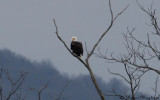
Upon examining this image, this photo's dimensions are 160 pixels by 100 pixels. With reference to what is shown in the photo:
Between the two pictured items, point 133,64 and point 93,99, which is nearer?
point 133,64

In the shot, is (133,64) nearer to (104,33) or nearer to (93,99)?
(104,33)

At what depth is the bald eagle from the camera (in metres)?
15.5

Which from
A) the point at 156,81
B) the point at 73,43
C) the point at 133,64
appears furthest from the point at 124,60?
the point at 73,43

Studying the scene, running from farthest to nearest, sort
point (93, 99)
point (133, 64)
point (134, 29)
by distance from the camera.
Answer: point (93, 99) < point (134, 29) < point (133, 64)

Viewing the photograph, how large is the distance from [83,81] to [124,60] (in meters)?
185

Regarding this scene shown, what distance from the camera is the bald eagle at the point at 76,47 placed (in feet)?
50.8

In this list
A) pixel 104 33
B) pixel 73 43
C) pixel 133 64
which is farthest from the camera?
pixel 73 43

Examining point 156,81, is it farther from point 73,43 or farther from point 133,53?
point 73,43

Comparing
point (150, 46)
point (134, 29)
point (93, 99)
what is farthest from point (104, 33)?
point (93, 99)

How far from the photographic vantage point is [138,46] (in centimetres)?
1009

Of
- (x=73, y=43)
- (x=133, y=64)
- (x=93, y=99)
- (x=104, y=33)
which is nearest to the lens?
(x=104, y=33)

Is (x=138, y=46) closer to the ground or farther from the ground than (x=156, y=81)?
farther from the ground

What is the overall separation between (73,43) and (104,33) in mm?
7116

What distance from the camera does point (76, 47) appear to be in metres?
15.7
